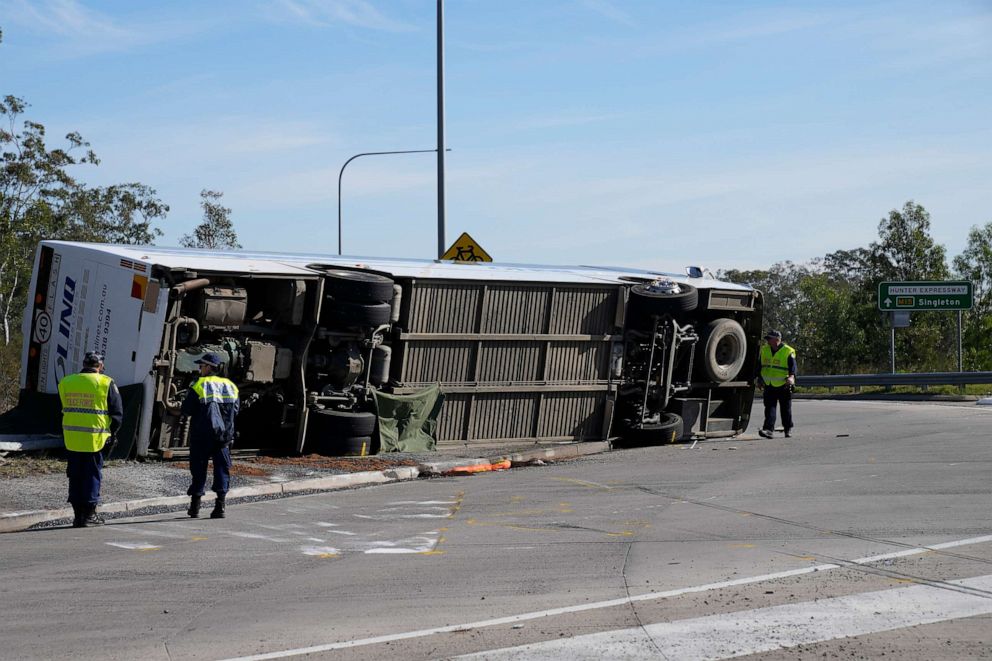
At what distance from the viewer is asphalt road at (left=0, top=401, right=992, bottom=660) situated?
20.6ft

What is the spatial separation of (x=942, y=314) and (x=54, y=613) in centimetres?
4510

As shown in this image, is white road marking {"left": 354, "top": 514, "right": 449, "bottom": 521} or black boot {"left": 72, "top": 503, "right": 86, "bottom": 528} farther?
white road marking {"left": 354, "top": 514, "right": 449, "bottom": 521}

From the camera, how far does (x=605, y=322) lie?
17344 millimetres

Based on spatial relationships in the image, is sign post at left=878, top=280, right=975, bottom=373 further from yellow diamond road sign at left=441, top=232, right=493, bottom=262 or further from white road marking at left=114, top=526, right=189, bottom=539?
white road marking at left=114, top=526, right=189, bottom=539

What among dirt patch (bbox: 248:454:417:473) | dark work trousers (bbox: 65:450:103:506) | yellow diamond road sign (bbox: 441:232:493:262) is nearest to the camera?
dark work trousers (bbox: 65:450:103:506)

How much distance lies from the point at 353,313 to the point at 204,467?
4.14m

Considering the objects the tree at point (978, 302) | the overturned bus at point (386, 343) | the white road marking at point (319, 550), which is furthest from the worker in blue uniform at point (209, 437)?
the tree at point (978, 302)

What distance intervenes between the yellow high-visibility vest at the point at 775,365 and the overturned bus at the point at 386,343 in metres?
0.26

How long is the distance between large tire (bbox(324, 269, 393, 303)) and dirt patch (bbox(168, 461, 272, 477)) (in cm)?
243

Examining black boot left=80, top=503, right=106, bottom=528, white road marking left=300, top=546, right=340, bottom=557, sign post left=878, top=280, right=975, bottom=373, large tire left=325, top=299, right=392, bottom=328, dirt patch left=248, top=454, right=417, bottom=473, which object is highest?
sign post left=878, top=280, right=975, bottom=373

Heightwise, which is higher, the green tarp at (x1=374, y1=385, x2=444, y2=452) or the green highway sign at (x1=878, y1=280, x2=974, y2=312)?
the green highway sign at (x1=878, y1=280, x2=974, y2=312)

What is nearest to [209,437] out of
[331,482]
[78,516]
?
[78,516]

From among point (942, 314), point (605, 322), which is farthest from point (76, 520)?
point (942, 314)

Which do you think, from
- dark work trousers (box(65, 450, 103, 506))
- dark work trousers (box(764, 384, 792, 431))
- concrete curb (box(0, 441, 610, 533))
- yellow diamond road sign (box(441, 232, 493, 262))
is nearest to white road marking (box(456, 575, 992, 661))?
dark work trousers (box(65, 450, 103, 506))
